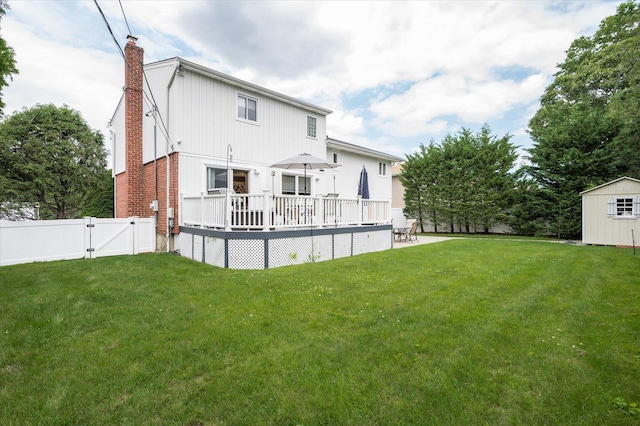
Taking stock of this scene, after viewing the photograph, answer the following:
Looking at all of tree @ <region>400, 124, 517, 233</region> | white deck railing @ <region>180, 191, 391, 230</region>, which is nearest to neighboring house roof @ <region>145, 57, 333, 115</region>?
white deck railing @ <region>180, 191, 391, 230</region>

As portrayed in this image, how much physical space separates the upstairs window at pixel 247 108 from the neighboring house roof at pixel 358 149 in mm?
4296

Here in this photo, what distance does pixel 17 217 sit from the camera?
18812 mm

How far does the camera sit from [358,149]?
55.3ft

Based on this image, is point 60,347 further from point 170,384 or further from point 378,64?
point 378,64

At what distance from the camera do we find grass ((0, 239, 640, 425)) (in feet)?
7.93

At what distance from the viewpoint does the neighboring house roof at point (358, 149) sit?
50.8ft

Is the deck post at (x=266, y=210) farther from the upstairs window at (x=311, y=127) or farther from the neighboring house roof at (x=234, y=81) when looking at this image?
the upstairs window at (x=311, y=127)

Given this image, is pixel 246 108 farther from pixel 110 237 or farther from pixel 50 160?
pixel 50 160

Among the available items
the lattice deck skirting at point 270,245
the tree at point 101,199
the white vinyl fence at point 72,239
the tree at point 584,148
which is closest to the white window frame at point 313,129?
the lattice deck skirting at point 270,245

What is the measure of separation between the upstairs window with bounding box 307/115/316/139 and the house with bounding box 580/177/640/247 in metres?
11.8

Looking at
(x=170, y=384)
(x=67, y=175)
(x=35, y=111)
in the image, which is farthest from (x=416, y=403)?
(x=35, y=111)

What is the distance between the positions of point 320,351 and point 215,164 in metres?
8.92

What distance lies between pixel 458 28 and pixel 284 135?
7.97 meters

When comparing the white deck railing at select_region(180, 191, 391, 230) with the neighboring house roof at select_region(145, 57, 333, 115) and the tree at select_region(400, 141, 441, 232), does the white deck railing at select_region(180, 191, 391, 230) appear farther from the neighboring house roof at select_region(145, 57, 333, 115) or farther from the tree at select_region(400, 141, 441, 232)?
the tree at select_region(400, 141, 441, 232)
